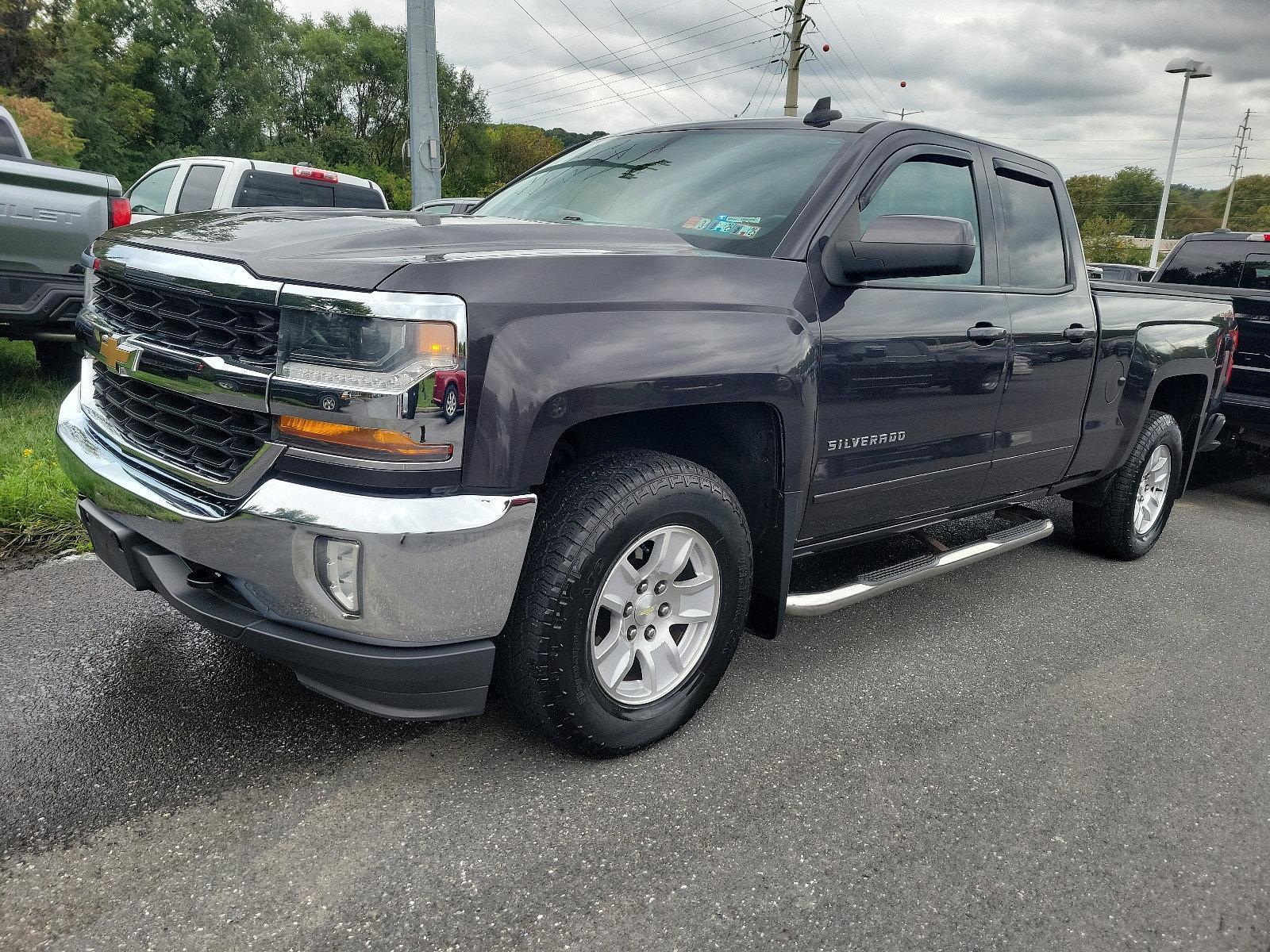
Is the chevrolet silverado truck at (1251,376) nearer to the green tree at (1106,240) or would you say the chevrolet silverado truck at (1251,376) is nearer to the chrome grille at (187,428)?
the chrome grille at (187,428)

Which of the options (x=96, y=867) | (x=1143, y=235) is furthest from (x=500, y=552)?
(x=1143, y=235)

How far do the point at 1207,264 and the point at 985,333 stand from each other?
A: 587cm

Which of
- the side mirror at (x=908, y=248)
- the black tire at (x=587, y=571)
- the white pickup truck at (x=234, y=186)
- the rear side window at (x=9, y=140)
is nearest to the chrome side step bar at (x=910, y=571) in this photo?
the black tire at (x=587, y=571)

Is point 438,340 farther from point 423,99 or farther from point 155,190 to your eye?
point 155,190

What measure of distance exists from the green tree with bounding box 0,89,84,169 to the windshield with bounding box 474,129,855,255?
69.9 feet

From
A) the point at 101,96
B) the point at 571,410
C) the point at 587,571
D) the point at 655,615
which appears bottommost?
the point at 655,615

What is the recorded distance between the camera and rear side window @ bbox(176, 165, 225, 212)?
9336 millimetres

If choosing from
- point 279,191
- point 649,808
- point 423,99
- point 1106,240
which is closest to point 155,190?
point 279,191

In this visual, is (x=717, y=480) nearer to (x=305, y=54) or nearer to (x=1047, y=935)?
(x=1047, y=935)

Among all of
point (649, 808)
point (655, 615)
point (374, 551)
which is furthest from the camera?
point (655, 615)

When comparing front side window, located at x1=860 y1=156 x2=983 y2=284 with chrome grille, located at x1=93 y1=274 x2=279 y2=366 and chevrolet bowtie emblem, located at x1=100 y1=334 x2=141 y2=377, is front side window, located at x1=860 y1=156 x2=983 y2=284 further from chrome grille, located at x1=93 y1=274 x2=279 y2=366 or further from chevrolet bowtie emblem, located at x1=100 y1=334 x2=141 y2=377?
chevrolet bowtie emblem, located at x1=100 y1=334 x2=141 y2=377

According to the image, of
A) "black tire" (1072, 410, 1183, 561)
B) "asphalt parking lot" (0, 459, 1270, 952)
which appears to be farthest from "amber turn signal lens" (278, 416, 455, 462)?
"black tire" (1072, 410, 1183, 561)

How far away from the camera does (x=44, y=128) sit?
80.3 ft

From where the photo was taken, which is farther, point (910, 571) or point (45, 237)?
point (45, 237)
